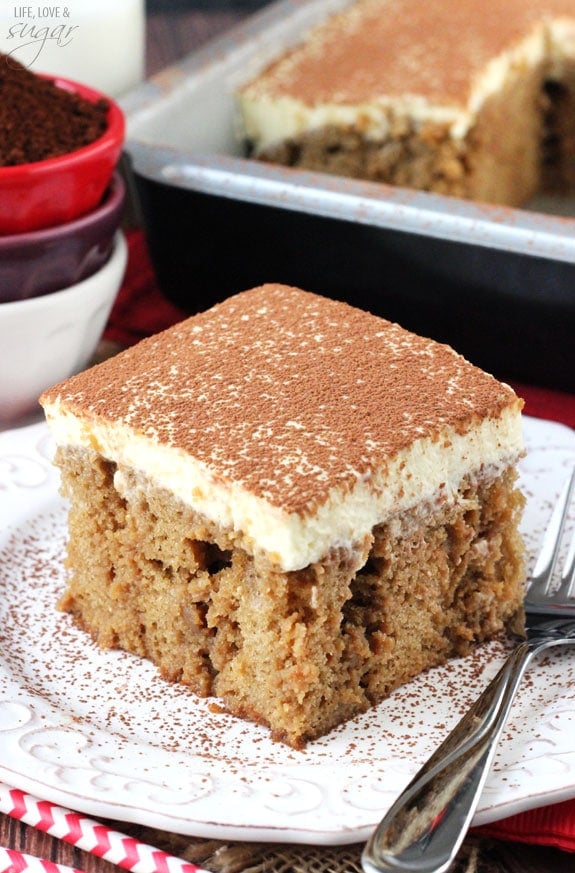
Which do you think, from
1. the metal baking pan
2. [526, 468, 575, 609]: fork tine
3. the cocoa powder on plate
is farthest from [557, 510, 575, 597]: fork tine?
the cocoa powder on plate

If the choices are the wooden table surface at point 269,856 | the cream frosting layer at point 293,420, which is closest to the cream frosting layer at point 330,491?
the cream frosting layer at point 293,420

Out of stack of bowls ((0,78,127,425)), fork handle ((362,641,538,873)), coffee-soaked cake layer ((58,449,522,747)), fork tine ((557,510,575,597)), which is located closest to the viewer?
fork handle ((362,641,538,873))

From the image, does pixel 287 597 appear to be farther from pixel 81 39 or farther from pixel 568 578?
pixel 81 39

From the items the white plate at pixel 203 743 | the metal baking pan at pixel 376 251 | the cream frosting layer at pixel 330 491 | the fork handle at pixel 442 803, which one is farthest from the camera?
the metal baking pan at pixel 376 251

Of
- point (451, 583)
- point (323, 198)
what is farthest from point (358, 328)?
point (323, 198)

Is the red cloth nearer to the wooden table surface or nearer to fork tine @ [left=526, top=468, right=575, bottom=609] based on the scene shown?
the wooden table surface

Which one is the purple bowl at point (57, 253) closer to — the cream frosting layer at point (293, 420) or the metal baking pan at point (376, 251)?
the metal baking pan at point (376, 251)

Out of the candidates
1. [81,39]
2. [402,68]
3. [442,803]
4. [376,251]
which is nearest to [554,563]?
[442,803]
